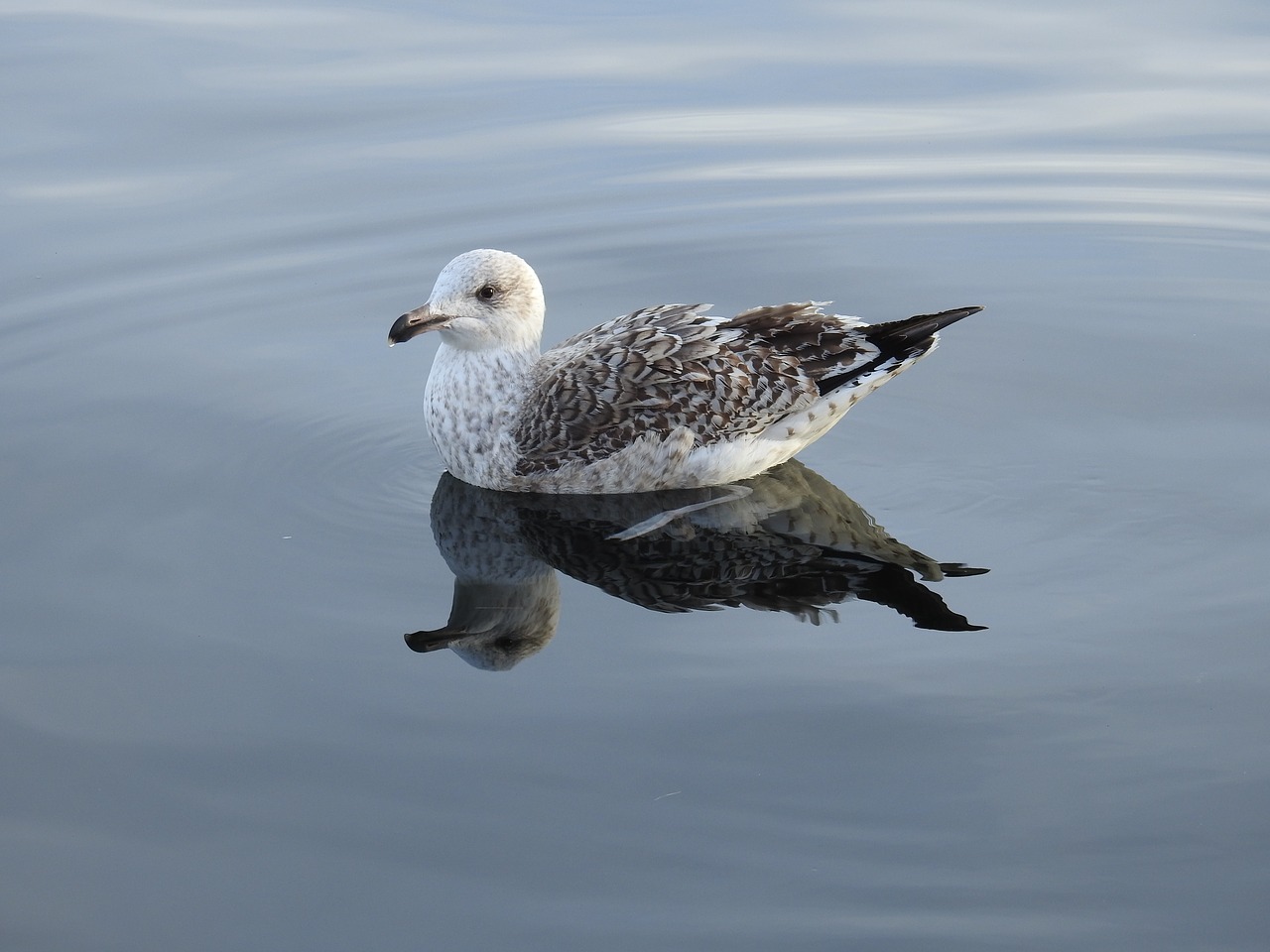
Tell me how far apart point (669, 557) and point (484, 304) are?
1820 mm

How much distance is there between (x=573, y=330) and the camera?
9805mm

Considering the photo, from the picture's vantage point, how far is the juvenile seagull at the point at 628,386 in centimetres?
816

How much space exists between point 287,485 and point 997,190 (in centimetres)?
621

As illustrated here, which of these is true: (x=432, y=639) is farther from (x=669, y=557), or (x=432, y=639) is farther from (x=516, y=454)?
(x=516, y=454)

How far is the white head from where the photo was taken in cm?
821

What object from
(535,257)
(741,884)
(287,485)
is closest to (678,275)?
(535,257)

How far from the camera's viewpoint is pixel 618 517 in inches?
313

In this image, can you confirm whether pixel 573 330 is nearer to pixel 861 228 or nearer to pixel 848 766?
pixel 861 228

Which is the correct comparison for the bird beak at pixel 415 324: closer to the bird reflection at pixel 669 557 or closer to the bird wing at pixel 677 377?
the bird wing at pixel 677 377

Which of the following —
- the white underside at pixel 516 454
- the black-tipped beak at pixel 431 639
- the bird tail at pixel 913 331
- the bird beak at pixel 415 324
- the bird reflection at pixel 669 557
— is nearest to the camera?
the black-tipped beak at pixel 431 639

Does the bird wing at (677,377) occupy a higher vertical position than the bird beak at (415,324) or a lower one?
lower

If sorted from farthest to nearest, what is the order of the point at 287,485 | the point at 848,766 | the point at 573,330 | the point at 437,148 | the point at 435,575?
the point at 437,148 → the point at 573,330 → the point at 287,485 → the point at 435,575 → the point at 848,766

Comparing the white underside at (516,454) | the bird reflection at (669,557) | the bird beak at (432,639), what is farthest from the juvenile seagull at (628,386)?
the bird beak at (432,639)

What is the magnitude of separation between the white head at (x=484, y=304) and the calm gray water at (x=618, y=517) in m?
0.74
